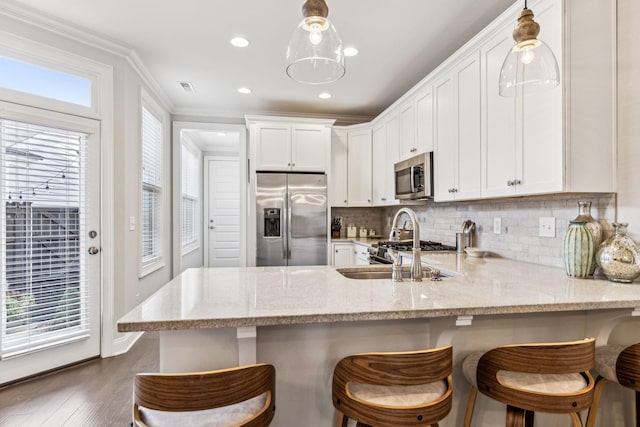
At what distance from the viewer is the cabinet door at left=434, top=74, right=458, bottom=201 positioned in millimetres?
2605

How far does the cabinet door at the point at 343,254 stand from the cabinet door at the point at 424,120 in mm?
1648

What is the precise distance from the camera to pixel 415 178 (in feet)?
10.3

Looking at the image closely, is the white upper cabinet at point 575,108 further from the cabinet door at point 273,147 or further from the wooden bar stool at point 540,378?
the cabinet door at point 273,147

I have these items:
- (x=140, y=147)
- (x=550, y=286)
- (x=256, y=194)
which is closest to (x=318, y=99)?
(x=256, y=194)

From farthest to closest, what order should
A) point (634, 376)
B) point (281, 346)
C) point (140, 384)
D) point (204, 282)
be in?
point (204, 282) → point (281, 346) → point (634, 376) → point (140, 384)

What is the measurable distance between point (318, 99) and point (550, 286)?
3319mm

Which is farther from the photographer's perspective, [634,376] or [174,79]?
[174,79]

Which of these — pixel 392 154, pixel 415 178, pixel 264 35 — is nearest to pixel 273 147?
pixel 392 154

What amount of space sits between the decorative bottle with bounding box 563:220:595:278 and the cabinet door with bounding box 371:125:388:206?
94.0 inches

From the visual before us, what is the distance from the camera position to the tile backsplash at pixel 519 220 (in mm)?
1882

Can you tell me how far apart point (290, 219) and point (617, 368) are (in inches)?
128

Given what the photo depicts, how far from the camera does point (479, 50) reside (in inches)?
88.9

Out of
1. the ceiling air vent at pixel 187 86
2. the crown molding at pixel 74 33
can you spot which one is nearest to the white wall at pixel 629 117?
the crown molding at pixel 74 33

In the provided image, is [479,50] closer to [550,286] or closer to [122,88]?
[550,286]
